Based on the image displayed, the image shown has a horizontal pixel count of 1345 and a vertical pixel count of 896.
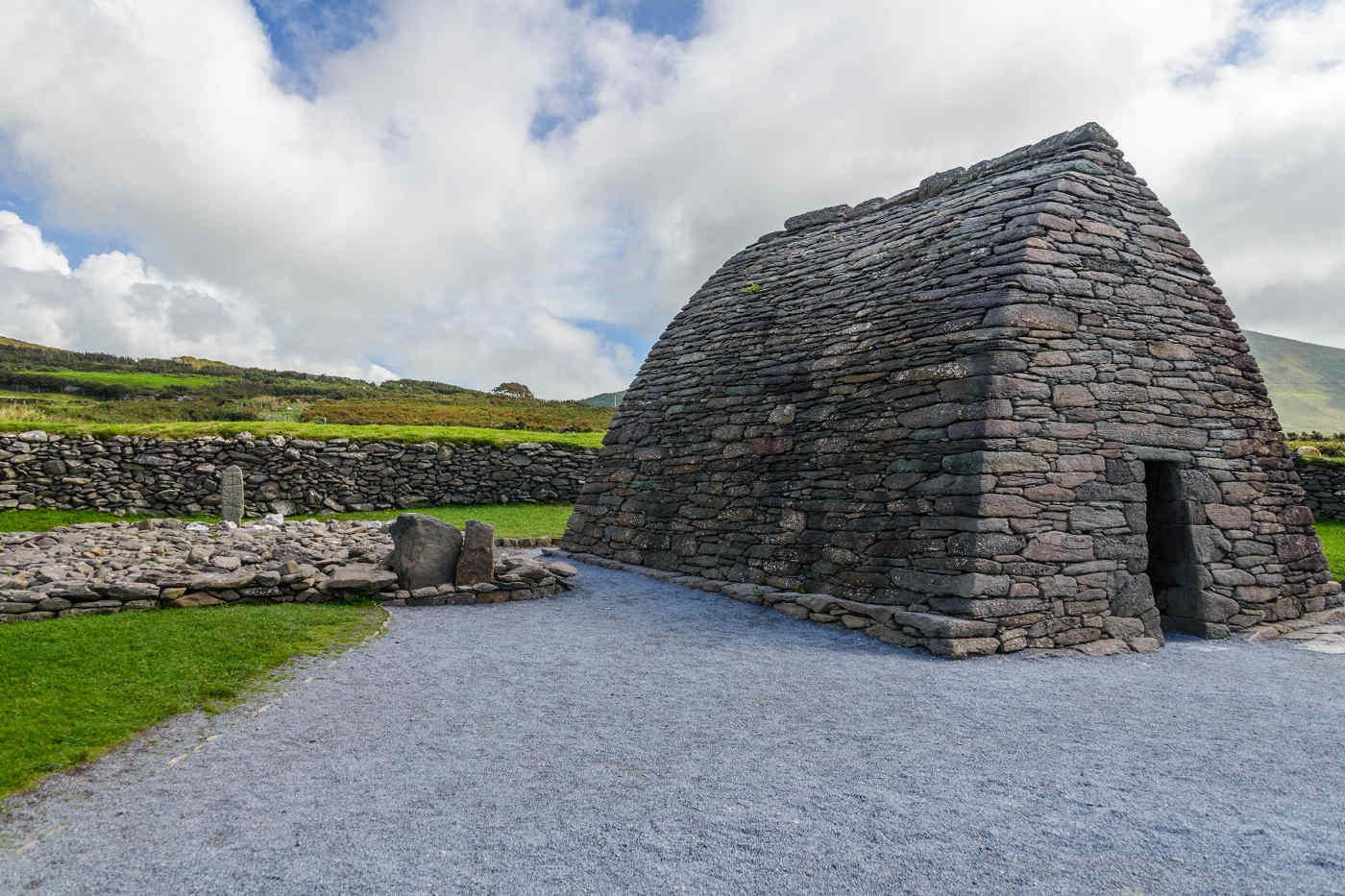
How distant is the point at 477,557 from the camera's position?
9.73 metres

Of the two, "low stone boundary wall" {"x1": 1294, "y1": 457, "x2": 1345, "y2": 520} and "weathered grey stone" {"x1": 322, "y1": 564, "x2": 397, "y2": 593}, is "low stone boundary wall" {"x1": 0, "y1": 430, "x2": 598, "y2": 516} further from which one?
"low stone boundary wall" {"x1": 1294, "y1": 457, "x2": 1345, "y2": 520}

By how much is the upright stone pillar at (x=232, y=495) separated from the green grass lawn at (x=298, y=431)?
7.47ft

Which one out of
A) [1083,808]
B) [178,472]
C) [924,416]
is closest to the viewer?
[1083,808]

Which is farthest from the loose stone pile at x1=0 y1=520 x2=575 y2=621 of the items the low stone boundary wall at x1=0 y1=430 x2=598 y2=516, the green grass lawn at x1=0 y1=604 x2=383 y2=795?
the low stone boundary wall at x1=0 y1=430 x2=598 y2=516

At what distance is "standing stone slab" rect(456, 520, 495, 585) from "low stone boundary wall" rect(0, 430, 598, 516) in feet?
38.3

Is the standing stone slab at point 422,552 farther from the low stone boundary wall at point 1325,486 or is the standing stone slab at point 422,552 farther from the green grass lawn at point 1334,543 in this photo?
the low stone boundary wall at point 1325,486

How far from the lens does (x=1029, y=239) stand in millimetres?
8328

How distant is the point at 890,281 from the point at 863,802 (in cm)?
757

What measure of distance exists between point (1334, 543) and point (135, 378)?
196 ft

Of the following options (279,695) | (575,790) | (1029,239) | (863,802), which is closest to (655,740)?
(575,790)

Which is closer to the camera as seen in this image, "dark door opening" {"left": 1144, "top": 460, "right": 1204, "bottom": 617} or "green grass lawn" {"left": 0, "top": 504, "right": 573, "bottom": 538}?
"dark door opening" {"left": 1144, "top": 460, "right": 1204, "bottom": 617}

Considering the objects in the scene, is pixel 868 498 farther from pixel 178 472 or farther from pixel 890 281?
pixel 178 472

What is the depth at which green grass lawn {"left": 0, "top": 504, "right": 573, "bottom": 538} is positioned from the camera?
632 inches

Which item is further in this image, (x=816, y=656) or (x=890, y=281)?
(x=890, y=281)
